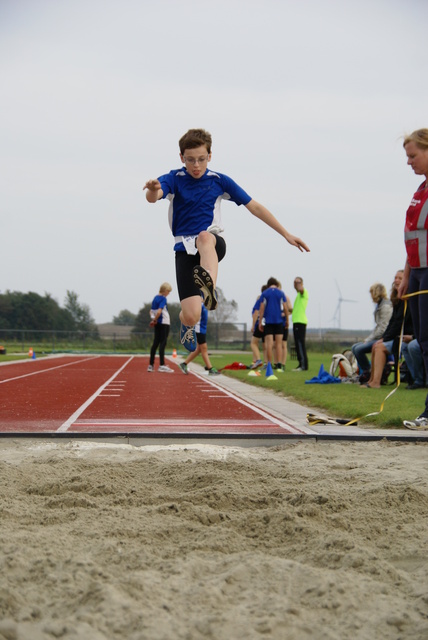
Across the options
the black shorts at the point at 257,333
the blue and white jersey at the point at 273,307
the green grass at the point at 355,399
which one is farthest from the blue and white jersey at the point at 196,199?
the black shorts at the point at 257,333

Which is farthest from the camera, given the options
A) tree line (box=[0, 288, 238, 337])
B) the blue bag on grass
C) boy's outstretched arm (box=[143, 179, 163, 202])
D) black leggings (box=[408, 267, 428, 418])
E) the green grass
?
tree line (box=[0, 288, 238, 337])

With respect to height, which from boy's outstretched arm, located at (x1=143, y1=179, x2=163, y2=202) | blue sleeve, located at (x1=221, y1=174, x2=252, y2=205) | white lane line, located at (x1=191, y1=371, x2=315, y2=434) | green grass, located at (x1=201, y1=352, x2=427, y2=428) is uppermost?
blue sleeve, located at (x1=221, y1=174, x2=252, y2=205)

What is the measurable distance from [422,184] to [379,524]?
3.71m

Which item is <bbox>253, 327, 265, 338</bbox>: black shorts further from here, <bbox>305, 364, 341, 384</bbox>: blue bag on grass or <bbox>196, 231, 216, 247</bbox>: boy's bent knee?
<bbox>196, 231, 216, 247</bbox>: boy's bent knee

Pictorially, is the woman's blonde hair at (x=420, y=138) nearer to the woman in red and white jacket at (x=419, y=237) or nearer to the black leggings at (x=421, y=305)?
the woman in red and white jacket at (x=419, y=237)

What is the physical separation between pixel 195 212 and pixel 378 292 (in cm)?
586

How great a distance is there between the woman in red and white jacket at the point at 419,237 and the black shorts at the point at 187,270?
1.56 meters

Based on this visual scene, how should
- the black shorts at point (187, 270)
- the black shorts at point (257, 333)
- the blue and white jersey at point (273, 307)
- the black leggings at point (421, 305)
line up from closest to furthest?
the black shorts at point (187, 270) < the black leggings at point (421, 305) < the blue and white jersey at point (273, 307) < the black shorts at point (257, 333)

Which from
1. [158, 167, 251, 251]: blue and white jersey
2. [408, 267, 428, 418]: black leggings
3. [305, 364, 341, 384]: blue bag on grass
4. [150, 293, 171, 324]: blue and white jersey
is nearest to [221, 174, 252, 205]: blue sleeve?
[158, 167, 251, 251]: blue and white jersey

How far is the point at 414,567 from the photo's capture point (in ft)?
8.25

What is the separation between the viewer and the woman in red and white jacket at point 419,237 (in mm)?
5660

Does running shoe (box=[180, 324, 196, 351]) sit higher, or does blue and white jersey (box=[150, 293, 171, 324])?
blue and white jersey (box=[150, 293, 171, 324])

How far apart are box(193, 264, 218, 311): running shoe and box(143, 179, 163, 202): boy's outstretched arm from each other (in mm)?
586

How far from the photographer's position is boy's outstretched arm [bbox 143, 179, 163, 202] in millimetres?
4961
